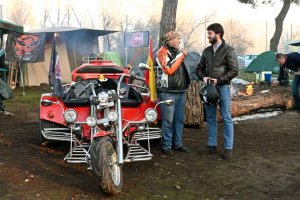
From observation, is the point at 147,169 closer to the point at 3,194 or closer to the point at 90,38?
the point at 3,194

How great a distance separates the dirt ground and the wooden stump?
20.6 inches

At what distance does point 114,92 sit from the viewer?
4668mm

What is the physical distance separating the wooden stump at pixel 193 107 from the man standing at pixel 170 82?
158 centimetres

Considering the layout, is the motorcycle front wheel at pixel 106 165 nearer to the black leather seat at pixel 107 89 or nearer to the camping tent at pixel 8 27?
the black leather seat at pixel 107 89

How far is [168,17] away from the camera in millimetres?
9984

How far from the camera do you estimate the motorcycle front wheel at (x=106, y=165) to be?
3.98m

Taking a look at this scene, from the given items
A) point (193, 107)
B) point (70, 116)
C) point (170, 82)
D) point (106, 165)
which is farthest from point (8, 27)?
point (106, 165)

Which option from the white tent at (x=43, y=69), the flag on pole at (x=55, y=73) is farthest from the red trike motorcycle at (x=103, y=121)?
the white tent at (x=43, y=69)

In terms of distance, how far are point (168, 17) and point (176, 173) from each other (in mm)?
5703

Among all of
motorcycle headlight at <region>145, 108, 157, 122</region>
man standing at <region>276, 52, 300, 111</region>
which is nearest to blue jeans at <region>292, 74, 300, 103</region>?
man standing at <region>276, 52, 300, 111</region>

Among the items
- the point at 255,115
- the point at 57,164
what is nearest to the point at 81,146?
the point at 57,164

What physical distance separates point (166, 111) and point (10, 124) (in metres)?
3.87

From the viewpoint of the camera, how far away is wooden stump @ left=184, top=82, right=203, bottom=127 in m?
7.68

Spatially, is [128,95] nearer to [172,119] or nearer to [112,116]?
[172,119]
